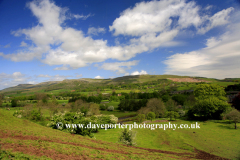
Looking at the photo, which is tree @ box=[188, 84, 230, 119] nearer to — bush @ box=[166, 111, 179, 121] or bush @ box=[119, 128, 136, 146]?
bush @ box=[166, 111, 179, 121]

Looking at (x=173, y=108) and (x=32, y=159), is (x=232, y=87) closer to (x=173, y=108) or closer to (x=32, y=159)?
(x=173, y=108)

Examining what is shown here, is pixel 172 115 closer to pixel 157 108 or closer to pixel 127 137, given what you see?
pixel 157 108

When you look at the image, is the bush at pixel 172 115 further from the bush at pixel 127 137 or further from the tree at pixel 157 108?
the bush at pixel 127 137

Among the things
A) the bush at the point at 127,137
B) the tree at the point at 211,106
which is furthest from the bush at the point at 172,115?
the bush at the point at 127,137

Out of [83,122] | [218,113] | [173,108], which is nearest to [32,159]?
[83,122]

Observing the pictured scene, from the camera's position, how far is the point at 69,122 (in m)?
31.6

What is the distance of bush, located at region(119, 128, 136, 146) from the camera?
25.3m

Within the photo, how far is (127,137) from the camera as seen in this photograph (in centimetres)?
2625

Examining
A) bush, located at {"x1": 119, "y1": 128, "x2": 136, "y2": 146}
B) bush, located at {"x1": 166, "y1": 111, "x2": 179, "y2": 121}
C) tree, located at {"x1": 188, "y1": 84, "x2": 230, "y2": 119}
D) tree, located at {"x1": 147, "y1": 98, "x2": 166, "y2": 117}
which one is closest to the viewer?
bush, located at {"x1": 119, "y1": 128, "x2": 136, "y2": 146}

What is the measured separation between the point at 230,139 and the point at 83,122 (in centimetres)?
3327

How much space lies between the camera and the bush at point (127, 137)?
2527cm

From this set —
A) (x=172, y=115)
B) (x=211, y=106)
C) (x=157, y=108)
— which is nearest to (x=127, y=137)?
(x=172, y=115)

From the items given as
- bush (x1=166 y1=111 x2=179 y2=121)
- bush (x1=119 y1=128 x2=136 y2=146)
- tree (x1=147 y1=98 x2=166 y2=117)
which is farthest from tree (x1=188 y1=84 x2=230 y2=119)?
bush (x1=119 y1=128 x2=136 y2=146)

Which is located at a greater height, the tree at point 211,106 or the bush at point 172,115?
the tree at point 211,106
